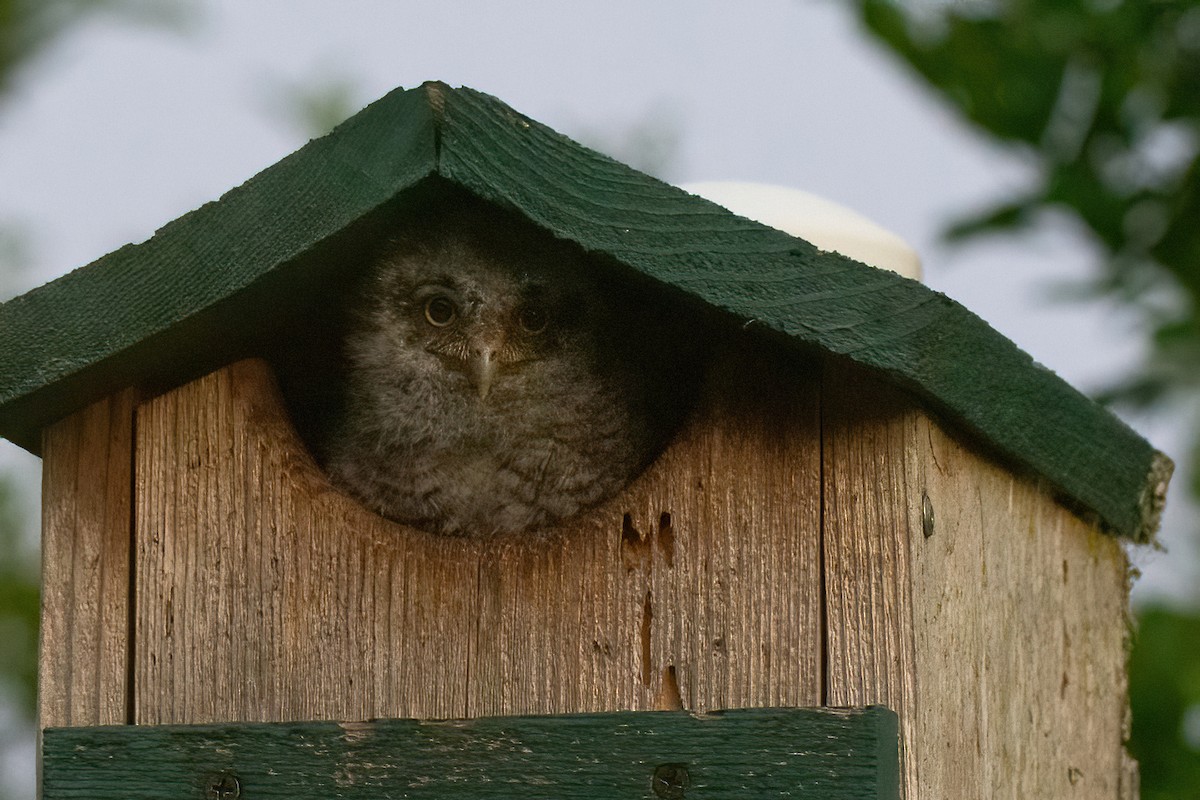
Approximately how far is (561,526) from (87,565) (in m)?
0.82

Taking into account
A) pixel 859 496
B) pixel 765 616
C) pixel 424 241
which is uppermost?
pixel 424 241

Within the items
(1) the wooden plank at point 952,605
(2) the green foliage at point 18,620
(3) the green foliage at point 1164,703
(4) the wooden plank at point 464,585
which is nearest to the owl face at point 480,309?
(4) the wooden plank at point 464,585

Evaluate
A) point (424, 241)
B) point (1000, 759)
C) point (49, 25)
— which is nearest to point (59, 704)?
point (424, 241)

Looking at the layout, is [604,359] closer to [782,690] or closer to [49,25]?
[782,690]

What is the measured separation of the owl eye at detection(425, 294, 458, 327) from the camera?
10.4ft

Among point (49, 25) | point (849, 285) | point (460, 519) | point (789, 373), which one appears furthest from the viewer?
point (49, 25)

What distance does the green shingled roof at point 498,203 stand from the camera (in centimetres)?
222

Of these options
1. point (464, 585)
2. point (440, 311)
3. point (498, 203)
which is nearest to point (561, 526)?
point (464, 585)

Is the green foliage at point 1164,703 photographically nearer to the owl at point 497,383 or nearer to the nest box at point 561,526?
the nest box at point 561,526

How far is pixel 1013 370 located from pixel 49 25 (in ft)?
11.8

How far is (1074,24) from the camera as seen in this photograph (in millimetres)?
2408

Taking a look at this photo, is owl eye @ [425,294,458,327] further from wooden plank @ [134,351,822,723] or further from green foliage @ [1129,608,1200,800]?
green foliage @ [1129,608,1200,800]

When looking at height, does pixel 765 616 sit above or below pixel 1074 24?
below

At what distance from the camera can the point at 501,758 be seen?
2256 millimetres
